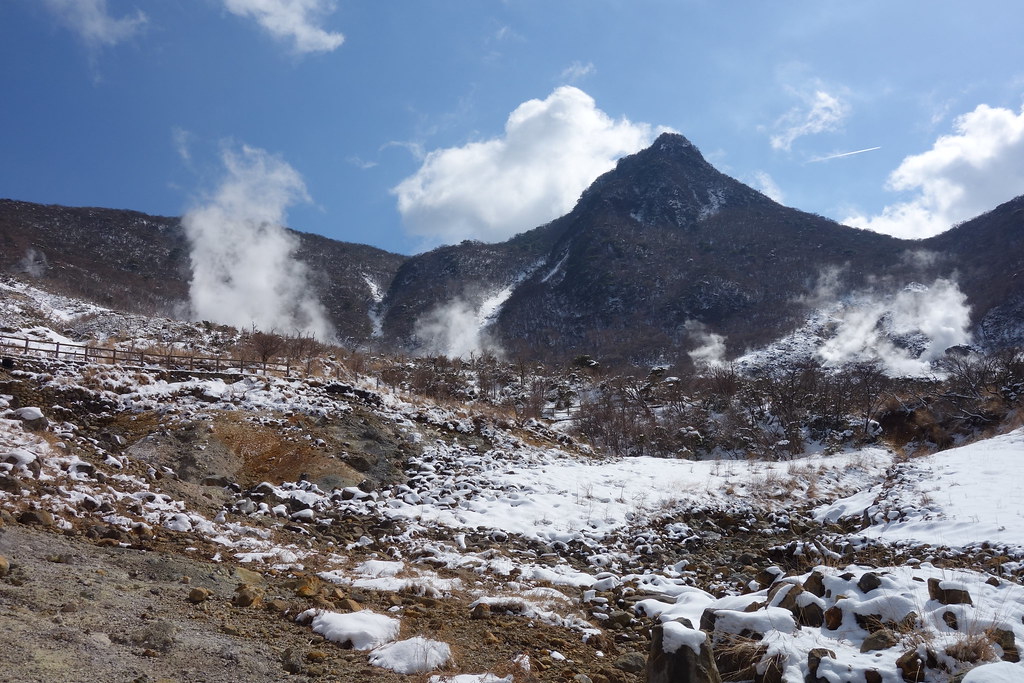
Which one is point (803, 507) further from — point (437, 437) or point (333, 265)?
point (333, 265)

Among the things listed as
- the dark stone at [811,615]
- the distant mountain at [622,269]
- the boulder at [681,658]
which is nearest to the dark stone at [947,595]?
the dark stone at [811,615]

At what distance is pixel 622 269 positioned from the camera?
71.9 meters

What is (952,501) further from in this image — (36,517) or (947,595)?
(36,517)

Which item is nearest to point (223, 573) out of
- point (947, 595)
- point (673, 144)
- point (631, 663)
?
point (631, 663)

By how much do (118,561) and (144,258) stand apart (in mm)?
70177

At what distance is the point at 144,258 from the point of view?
205ft

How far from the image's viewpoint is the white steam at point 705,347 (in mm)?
43981

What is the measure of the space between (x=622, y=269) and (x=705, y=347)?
24493 millimetres

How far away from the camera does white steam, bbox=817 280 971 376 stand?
3744cm

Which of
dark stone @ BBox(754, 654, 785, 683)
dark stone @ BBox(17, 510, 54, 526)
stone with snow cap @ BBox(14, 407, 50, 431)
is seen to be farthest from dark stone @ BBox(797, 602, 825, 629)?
stone with snow cap @ BBox(14, 407, 50, 431)

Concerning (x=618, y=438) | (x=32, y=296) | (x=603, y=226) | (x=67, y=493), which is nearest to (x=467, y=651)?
(x=67, y=493)

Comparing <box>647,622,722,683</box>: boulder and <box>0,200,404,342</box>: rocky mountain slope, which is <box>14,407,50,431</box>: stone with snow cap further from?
<box>0,200,404,342</box>: rocky mountain slope

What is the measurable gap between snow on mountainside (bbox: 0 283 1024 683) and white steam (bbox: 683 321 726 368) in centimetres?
2830

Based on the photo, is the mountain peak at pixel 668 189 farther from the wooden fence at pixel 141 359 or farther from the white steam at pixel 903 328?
the wooden fence at pixel 141 359
